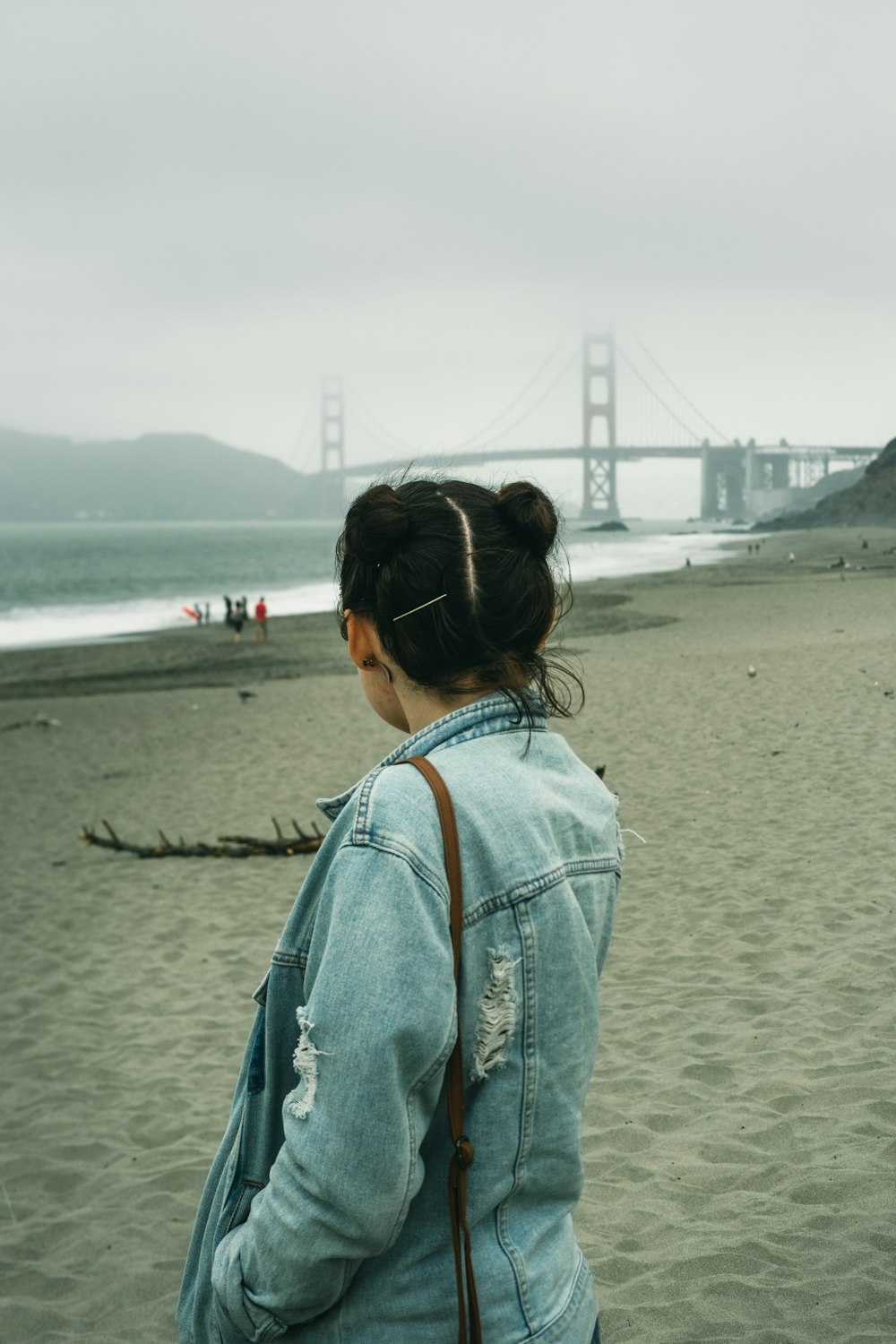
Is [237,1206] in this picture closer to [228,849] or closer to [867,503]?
[228,849]

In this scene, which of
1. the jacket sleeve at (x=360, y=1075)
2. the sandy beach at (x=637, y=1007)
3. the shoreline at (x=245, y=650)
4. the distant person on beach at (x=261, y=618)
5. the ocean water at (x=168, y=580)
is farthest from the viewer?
the ocean water at (x=168, y=580)

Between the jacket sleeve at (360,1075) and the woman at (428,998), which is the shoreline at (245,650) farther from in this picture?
the jacket sleeve at (360,1075)

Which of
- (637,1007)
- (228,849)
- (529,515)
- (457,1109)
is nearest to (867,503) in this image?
(228,849)

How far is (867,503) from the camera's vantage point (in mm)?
46938

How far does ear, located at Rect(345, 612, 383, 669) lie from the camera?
1.04 metres

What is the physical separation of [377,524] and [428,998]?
1.24 feet

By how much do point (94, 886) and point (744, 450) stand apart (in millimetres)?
62118

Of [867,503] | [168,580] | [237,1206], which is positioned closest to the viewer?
[237,1206]

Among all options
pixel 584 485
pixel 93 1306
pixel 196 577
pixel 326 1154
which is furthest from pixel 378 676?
pixel 584 485

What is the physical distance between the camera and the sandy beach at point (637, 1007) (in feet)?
8.00

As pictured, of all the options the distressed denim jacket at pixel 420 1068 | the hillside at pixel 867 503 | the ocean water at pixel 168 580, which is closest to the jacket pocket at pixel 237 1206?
the distressed denim jacket at pixel 420 1068

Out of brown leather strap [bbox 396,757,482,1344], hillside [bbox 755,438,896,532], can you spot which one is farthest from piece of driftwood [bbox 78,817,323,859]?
hillside [bbox 755,438,896,532]

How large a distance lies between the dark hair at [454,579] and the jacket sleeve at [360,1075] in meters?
0.21

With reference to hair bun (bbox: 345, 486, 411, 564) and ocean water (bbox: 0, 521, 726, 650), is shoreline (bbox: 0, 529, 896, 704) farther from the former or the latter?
hair bun (bbox: 345, 486, 411, 564)
